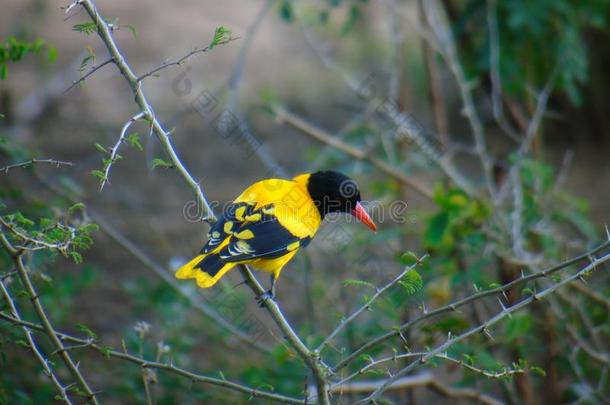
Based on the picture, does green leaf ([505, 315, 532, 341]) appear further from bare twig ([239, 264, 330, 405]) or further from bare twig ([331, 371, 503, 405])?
bare twig ([239, 264, 330, 405])

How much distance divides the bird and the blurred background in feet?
1.14

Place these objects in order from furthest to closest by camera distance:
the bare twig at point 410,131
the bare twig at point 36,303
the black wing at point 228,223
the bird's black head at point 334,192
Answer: the bare twig at point 410,131 → the bird's black head at point 334,192 → the black wing at point 228,223 → the bare twig at point 36,303

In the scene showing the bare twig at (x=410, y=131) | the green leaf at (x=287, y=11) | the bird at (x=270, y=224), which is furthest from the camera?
the green leaf at (x=287, y=11)

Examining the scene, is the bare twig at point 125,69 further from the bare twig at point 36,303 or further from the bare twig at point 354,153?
the bare twig at point 354,153

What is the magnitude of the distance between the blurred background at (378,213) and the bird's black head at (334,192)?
362mm

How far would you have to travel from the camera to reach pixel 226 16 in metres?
11.4

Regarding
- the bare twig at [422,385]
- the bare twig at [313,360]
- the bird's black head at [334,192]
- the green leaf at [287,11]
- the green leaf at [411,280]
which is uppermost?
the green leaf at [287,11]

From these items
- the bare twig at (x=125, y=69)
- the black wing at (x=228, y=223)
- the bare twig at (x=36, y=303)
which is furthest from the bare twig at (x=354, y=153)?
the bare twig at (x=36, y=303)

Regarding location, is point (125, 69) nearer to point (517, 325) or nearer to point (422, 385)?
point (517, 325)

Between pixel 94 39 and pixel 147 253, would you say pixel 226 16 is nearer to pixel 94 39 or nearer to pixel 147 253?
pixel 94 39

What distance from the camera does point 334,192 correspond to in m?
3.89

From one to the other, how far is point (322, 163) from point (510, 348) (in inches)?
62.4

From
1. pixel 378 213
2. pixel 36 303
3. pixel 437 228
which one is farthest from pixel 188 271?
pixel 378 213

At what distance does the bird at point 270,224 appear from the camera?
3121 millimetres
